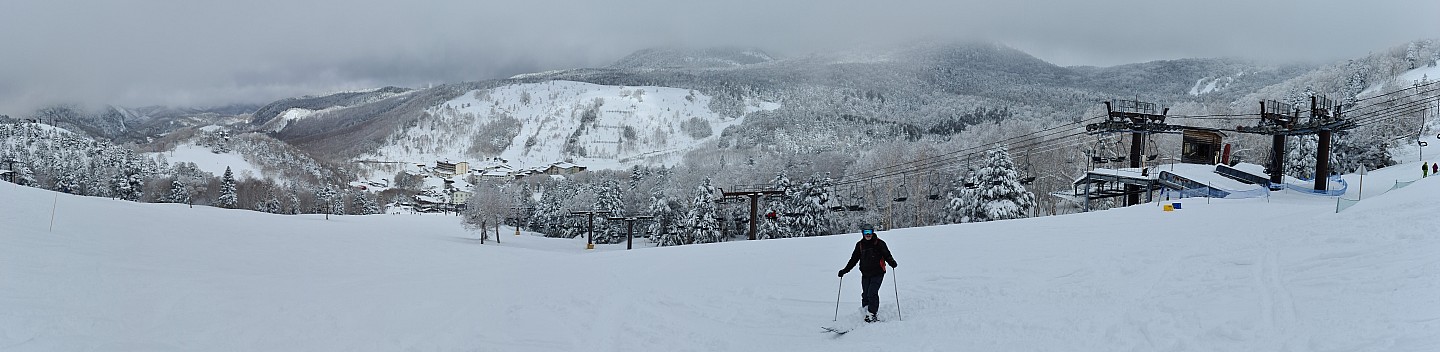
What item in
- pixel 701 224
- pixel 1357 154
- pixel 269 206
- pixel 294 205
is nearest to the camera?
pixel 1357 154

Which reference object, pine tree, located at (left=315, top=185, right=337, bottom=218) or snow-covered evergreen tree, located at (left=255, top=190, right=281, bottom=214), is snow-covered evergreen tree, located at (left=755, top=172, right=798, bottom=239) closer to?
snow-covered evergreen tree, located at (left=255, top=190, right=281, bottom=214)

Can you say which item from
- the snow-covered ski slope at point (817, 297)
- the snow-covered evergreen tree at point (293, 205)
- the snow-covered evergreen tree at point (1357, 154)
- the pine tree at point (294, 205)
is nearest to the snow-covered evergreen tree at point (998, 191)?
the snow-covered ski slope at point (817, 297)

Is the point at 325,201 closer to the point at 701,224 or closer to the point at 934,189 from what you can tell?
the point at 701,224

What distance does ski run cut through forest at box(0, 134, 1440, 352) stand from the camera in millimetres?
8867

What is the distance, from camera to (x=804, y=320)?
12.4 meters

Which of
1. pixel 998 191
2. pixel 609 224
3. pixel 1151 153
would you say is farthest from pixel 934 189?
pixel 609 224

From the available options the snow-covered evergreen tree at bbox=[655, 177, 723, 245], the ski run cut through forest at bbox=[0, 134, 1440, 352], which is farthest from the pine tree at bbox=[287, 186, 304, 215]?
the ski run cut through forest at bbox=[0, 134, 1440, 352]

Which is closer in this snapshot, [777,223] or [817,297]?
[817,297]

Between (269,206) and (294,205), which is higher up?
(269,206)

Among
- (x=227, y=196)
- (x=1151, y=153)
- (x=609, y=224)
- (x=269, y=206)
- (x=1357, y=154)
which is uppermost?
(x=1357, y=154)

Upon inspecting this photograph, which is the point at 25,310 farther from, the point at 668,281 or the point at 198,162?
the point at 198,162

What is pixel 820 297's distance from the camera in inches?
547

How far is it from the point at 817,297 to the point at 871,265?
3.02 m

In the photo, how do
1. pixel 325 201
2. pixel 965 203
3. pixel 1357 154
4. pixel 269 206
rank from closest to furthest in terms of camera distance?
1. pixel 965 203
2. pixel 1357 154
3. pixel 269 206
4. pixel 325 201
